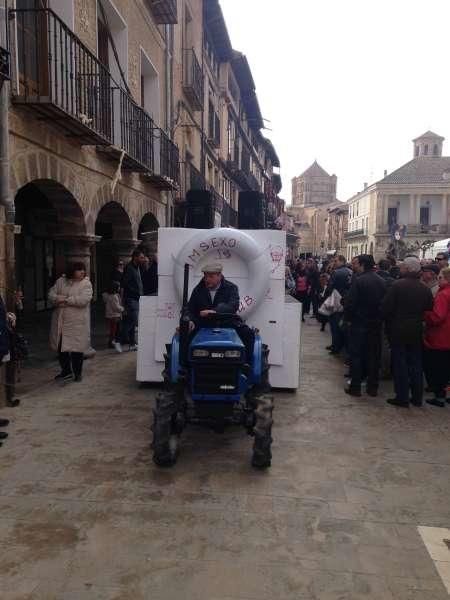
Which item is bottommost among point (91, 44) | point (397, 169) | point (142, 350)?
point (142, 350)

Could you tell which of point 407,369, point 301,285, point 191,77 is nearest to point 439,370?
point 407,369

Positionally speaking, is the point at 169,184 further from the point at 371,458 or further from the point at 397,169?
the point at 397,169

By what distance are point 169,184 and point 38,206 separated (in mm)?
3256

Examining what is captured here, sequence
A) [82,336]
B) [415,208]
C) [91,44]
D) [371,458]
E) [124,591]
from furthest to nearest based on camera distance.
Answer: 1. [415,208]
2. [91,44]
3. [82,336]
4. [371,458]
5. [124,591]

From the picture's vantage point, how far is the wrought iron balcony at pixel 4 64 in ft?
16.2

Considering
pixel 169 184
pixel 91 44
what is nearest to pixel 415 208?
pixel 169 184

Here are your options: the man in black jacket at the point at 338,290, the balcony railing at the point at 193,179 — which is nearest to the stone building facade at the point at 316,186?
the balcony railing at the point at 193,179

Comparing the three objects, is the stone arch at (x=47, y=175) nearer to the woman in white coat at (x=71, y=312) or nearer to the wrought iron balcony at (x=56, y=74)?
the wrought iron balcony at (x=56, y=74)

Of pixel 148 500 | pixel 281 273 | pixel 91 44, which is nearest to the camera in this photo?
pixel 148 500

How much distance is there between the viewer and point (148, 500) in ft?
11.7

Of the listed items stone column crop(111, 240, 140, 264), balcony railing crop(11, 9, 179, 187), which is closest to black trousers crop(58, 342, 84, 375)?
balcony railing crop(11, 9, 179, 187)

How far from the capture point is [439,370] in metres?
6.21

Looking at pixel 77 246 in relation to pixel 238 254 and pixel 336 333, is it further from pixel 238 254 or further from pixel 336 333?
pixel 336 333

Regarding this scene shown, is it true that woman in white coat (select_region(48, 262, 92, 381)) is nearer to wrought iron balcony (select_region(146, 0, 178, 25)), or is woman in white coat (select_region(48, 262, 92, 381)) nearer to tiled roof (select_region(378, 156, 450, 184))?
wrought iron balcony (select_region(146, 0, 178, 25))
